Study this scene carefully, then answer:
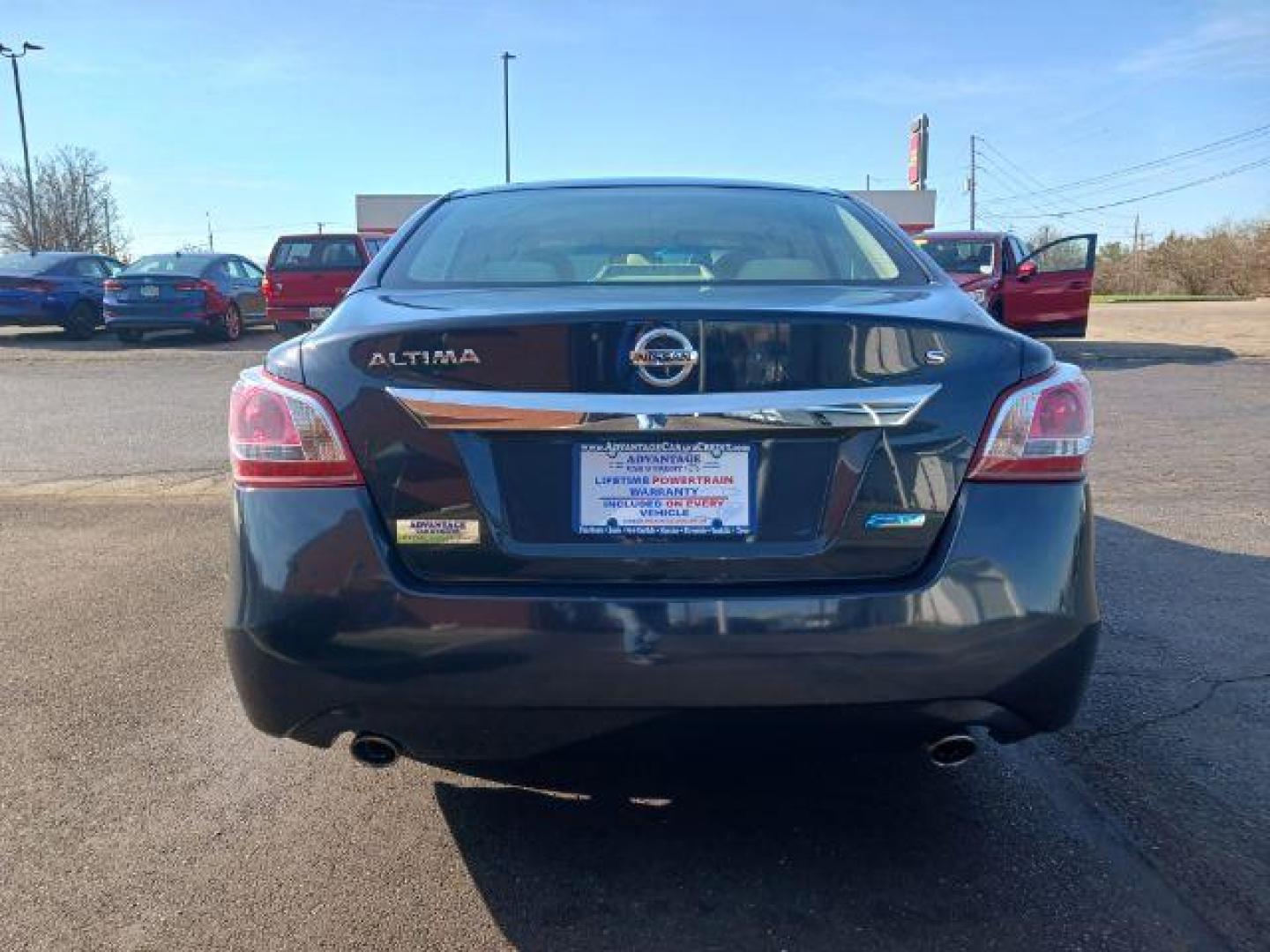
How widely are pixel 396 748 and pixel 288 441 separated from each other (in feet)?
2.27

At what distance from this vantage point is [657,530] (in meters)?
2.11

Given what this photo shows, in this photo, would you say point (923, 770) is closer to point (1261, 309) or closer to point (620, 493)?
point (620, 493)

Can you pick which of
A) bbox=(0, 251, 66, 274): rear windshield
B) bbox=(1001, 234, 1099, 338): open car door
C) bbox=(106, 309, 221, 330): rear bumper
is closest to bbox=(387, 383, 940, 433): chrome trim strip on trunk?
bbox=(1001, 234, 1099, 338): open car door

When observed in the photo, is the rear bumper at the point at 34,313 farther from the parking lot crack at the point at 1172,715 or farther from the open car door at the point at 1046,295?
the parking lot crack at the point at 1172,715

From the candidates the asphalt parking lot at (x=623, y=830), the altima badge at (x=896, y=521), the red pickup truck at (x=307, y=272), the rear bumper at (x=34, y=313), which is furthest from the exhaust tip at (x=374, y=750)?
the rear bumper at (x=34, y=313)

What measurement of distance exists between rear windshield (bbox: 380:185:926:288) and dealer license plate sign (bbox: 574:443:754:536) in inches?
26.6

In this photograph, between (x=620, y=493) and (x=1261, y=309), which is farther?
(x=1261, y=309)

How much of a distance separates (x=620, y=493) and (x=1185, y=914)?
1.51 meters

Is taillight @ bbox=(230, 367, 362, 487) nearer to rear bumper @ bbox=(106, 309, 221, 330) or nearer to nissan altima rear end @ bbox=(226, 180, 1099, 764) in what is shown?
nissan altima rear end @ bbox=(226, 180, 1099, 764)

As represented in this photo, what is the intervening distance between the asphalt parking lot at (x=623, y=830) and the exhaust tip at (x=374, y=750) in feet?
1.07

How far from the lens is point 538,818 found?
2.75m

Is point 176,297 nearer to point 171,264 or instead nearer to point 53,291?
point 171,264

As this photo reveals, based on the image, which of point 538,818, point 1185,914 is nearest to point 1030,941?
point 1185,914

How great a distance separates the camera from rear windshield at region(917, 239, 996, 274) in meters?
14.2
